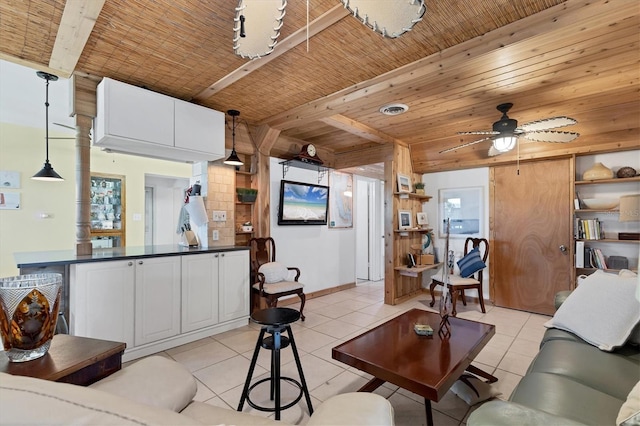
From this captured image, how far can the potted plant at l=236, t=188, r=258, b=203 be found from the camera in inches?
149

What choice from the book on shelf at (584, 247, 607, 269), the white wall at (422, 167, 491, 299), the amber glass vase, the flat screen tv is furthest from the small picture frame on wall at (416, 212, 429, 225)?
the amber glass vase

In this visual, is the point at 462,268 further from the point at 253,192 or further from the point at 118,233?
the point at 118,233

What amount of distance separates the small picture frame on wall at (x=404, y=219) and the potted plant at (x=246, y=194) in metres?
2.27

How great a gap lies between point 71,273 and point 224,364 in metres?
Answer: 1.48

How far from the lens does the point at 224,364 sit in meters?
2.60

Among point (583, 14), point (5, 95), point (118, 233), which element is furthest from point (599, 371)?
point (118, 233)

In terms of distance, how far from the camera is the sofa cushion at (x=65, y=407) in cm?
43

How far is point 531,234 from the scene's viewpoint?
4.16m

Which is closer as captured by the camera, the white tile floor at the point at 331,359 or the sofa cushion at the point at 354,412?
the sofa cushion at the point at 354,412

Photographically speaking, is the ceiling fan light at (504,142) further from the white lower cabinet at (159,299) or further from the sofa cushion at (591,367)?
the white lower cabinet at (159,299)

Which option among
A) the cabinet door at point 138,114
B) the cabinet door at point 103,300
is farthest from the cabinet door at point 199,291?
the cabinet door at point 138,114

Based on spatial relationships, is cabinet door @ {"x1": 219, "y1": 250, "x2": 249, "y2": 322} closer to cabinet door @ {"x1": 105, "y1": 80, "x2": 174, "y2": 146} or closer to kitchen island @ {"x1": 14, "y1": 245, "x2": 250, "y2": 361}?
kitchen island @ {"x1": 14, "y1": 245, "x2": 250, "y2": 361}

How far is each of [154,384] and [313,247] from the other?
3.73m

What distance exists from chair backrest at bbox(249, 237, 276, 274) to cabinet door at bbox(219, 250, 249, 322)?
0.24 metres
